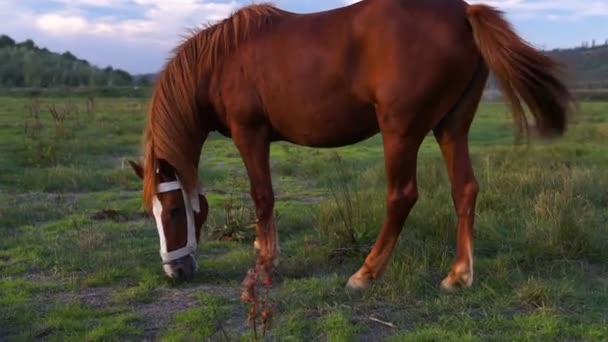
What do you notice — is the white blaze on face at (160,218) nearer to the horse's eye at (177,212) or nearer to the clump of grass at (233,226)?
the horse's eye at (177,212)

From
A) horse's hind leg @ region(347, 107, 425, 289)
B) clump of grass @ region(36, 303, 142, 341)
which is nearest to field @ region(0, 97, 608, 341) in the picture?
clump of grass @ region(36, 303, 142, 341)

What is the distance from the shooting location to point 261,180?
4648 mm

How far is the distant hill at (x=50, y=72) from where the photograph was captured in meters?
40.8

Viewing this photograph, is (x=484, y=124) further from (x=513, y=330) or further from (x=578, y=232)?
(x=513, y=330)

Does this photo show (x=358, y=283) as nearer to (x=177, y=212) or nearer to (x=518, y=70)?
(x=177, y=212)

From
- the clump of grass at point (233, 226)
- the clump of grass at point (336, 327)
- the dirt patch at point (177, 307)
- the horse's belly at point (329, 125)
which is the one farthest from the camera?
the clump of grass at point (233, 226)

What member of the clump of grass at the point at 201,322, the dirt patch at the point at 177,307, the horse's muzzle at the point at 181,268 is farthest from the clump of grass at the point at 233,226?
the clump of grass at the point at 201,322

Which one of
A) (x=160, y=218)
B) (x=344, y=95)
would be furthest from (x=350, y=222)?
(x=160, y=218)

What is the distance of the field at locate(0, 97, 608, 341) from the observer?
144 inches

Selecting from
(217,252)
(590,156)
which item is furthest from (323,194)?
(590,156)

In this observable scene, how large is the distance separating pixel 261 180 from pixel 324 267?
82cm

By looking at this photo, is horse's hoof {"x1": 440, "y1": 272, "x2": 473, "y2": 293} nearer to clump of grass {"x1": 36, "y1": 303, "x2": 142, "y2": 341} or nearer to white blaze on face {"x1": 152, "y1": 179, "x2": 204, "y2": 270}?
white blaze on face {"x1": 152, "y1": 179, "x2": 204, "y2": 270}

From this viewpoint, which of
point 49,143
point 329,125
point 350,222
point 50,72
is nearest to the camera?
point 329,125

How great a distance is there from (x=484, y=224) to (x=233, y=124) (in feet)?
7.57
